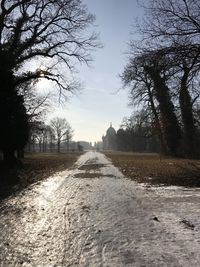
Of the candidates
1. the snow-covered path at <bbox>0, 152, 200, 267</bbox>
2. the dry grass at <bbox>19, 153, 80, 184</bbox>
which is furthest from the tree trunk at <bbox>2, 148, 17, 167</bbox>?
the snow-covered path at <bbox>0, 152, 200, 267</bbox>

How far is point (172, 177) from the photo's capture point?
61.4 feet

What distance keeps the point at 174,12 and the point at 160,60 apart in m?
2.28

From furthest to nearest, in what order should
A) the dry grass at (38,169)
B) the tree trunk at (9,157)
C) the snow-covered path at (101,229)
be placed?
the tree trunk at (9,157) < the dry grass at (38,169) < the snow-covered path at (101,229)

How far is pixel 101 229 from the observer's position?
8133 millimetres

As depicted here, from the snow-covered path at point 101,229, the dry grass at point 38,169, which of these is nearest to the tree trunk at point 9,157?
the dry grass at point 38,169

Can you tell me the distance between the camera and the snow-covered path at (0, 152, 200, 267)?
6.14m

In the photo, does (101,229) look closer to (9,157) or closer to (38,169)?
(38,169)

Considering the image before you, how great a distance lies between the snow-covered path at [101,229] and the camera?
6141 mm

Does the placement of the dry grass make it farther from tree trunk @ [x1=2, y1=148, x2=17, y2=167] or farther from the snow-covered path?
the snow-covered path

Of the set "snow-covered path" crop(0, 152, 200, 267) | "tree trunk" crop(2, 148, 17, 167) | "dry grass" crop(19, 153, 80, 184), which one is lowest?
"snow-covered path" crop(0, 152, 200, 267)

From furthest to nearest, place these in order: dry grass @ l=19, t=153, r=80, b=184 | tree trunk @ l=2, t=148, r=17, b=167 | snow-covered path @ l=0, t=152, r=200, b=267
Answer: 1. tree trunk @ l=2, t=148, r=17, b=167
2. dry grass @ l=19, t=153, r=80, b=184
3. snow-covered path @ l=0, t=152, r=200, b=267

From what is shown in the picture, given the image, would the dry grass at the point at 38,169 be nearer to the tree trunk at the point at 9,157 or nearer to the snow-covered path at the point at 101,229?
the tree trunk at the point at 9,157

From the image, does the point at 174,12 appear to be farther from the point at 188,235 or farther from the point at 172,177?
the point at 188,235

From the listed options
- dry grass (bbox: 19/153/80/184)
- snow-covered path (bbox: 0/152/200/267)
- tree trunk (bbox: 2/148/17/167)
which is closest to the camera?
snow-covered path (bbox: 0/152/200/267)
